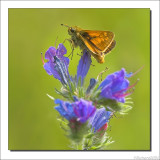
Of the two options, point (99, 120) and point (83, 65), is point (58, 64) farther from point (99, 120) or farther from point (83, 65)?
point (99, 120)

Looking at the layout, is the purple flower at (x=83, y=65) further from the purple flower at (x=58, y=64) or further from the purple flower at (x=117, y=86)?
the purple flower at (x=117, y=86)

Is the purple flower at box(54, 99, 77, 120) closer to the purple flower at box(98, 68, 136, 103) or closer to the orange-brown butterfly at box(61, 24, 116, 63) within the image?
the purple flower at box(98, 68, 136, 103)

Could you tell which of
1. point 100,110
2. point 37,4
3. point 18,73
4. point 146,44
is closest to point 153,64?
point 100,110

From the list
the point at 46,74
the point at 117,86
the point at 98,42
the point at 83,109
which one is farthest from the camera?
the point at 46,74

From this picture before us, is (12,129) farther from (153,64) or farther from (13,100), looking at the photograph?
(153,64)

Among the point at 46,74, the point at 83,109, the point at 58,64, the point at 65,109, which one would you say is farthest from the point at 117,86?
the point at 46,74

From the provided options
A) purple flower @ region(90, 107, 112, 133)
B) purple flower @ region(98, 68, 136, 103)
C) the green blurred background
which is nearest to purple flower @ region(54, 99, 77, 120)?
purple flower @ region(98, 68, 136, 103)
